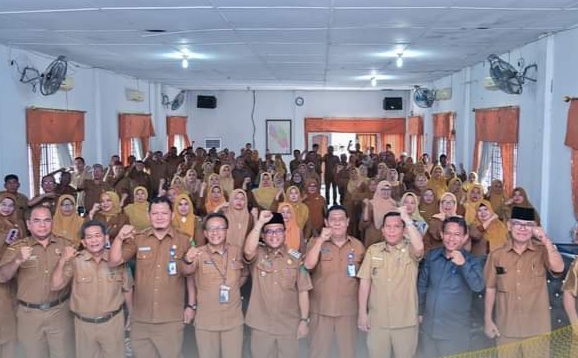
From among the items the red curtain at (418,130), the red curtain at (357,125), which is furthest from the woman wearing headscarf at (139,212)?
the red curtain at (357,125)

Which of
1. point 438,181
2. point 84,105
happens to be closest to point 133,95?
point 84,105

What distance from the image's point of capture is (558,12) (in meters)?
5.44

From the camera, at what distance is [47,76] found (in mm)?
8117

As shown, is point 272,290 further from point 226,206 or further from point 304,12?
point 304,12

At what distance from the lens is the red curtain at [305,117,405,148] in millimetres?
18297

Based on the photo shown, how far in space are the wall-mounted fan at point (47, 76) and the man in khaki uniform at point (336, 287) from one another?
218 inches

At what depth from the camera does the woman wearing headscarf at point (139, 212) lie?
20.3ft

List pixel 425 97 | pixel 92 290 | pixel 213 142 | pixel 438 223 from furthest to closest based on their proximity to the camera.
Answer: pixel 213 142
pixel 425 97
pixel 438 223
pixel 92 290

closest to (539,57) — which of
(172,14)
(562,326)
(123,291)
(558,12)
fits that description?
(558,12)

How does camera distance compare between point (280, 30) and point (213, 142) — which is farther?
point (213, 142)

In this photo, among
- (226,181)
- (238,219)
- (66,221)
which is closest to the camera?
(238,219)

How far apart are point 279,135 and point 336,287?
14.8 metres

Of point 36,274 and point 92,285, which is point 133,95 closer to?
point 36,274

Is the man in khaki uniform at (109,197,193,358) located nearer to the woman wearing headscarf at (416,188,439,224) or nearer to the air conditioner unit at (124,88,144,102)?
the woman wearing headscarf at (416,188,439,224)
